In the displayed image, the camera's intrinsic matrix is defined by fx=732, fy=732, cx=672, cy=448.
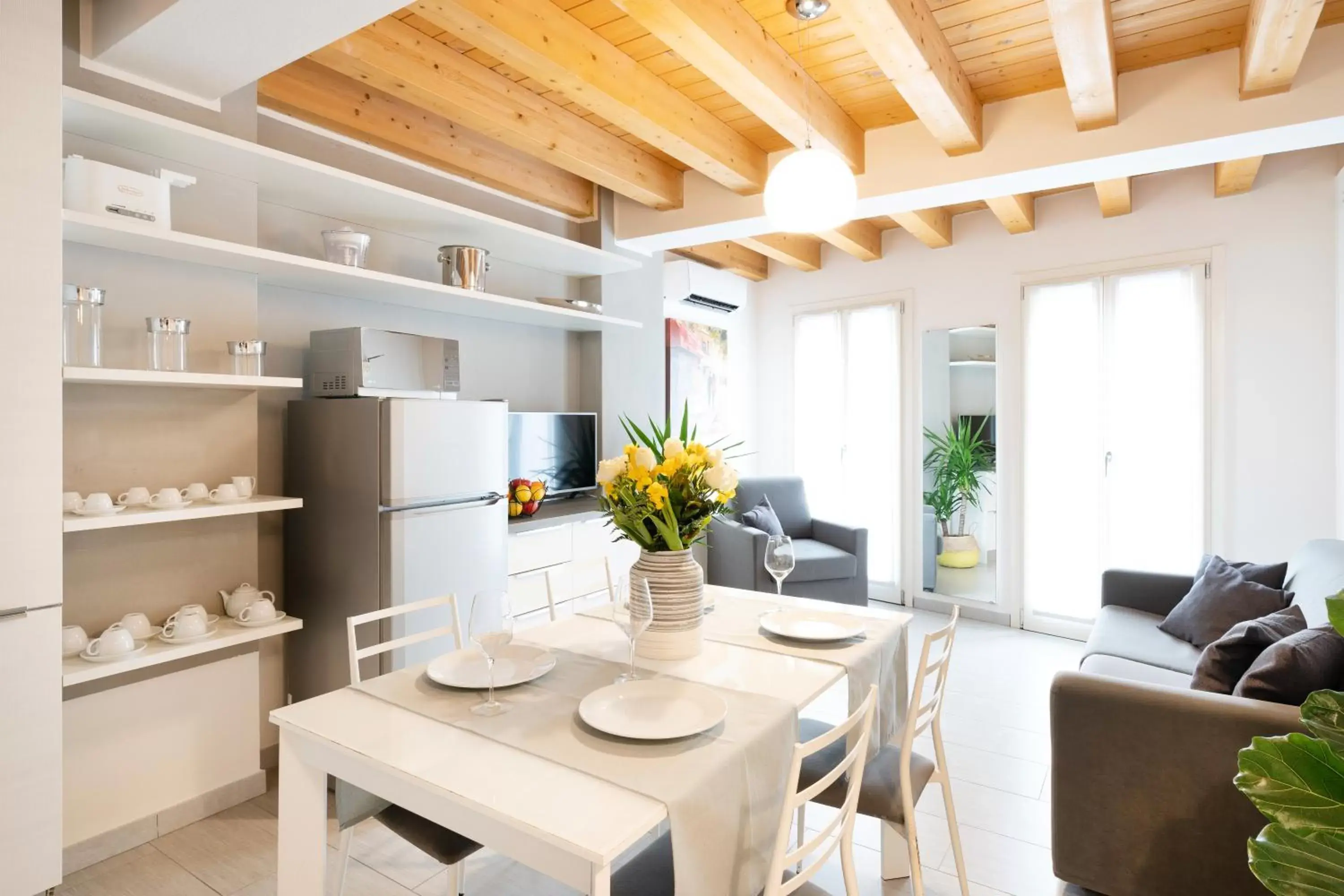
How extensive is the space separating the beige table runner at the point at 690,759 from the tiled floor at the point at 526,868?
913 mm

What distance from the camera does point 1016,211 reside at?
168 inches

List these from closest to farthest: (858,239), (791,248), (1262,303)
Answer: (1262,303), (858,239), (791,248)

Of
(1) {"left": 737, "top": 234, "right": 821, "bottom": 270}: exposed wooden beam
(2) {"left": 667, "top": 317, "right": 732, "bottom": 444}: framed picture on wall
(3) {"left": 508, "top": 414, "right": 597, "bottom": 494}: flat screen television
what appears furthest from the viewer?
(2) {"left": 667, "top": 317, "right": 732, "bottom": 444}: framed picture on wall

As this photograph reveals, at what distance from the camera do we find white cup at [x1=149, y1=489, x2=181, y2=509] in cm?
224

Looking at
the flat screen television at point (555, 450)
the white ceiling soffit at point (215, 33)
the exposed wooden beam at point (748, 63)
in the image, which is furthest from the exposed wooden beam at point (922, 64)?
the flat screen television at point (555, 450)

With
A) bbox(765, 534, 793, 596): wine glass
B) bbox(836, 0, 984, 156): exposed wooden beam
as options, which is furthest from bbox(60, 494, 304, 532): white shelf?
bbox(836, 0, 984, 156): exposed wooden beam

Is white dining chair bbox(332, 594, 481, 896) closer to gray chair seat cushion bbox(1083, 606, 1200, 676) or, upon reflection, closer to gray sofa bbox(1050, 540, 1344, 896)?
gray sofa bbox(1050, 540, 1344, 896)

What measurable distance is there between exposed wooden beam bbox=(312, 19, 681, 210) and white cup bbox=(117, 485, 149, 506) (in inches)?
61.6

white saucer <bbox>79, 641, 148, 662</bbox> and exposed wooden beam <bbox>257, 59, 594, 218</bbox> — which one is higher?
exposed wooden beam <bbox>257, 59, 594, 218</bbox>

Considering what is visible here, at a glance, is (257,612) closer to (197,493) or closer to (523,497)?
(197,493)

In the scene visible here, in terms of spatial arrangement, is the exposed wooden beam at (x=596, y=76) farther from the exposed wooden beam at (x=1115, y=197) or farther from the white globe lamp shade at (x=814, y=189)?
the exposed wooden beam at (x=1115, y=197)

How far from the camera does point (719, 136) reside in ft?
11.0

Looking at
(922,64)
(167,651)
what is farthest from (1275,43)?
(167,651)

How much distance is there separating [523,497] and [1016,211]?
326 centimetres
